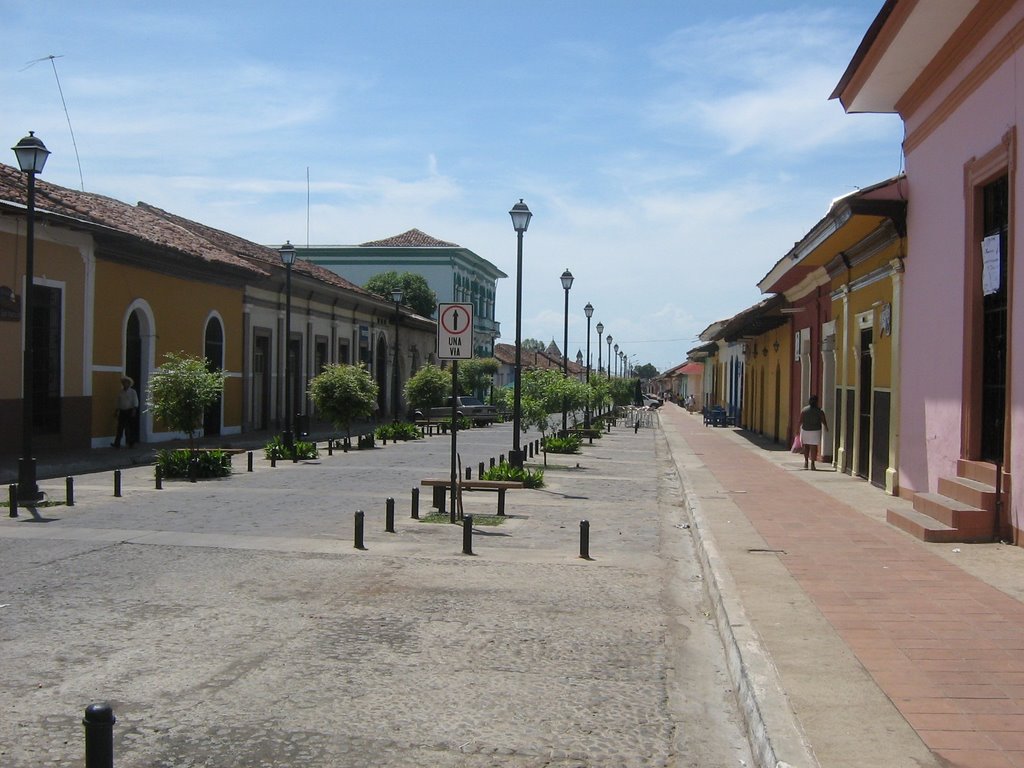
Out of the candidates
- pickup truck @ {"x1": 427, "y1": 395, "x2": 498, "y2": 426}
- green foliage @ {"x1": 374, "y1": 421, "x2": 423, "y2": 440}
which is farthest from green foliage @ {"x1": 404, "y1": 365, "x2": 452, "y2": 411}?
green foliage @ {"x1": 374, "y1": 421, "x2": 423, "y2": 440}

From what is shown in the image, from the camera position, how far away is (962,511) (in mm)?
9883

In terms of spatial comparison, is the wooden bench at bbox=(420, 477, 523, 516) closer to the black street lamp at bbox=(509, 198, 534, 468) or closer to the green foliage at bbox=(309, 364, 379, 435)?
the black street lamp at bbox=(509, 198, 534, 468)

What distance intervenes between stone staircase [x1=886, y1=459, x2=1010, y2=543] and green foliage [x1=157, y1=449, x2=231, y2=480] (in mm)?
12015

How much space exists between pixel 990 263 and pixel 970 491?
2.36 m

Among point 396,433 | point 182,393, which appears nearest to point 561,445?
point 396,433

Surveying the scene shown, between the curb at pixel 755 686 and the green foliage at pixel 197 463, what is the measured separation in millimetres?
11723

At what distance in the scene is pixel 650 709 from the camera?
5.50 m

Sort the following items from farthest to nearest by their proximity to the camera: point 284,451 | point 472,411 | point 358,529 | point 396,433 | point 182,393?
point 472,411
point 396,433
point 284,451
point 182,393
point 358,529

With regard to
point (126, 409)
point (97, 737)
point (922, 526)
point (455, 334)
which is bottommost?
point (922, 526)

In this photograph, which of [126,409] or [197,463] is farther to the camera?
[126,409]

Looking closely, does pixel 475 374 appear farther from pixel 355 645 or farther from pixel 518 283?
pixel 355 645

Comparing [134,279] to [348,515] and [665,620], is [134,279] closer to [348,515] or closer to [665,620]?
[348,515]

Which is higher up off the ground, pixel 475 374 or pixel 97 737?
pixel 475 374

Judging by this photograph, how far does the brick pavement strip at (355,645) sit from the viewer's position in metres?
4.90
